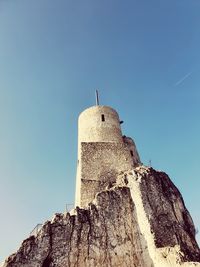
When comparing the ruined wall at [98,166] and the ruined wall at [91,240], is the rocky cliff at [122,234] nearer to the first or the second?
the ruined wall at [91,240]

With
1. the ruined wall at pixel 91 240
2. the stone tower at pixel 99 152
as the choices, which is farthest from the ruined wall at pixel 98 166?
the ruined wall at pixel 91 240

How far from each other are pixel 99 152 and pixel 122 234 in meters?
7.27

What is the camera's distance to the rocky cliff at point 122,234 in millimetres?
16609

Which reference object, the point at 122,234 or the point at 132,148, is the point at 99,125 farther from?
the point at 122,234

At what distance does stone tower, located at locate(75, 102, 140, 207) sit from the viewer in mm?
21969

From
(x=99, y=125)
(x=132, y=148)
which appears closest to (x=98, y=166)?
(x=99, y=125)

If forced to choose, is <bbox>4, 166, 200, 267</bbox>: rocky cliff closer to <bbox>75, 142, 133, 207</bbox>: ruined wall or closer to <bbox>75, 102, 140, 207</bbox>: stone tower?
<bbox>75, 142, 133, 207</bbox>: ruined wall

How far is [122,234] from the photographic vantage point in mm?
18578

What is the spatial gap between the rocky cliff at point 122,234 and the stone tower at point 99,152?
1.67 metres

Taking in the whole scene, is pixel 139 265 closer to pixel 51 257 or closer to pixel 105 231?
pixel 105 231

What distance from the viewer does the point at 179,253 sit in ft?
52.0

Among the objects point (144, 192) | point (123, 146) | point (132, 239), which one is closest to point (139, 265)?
point (132, 239)

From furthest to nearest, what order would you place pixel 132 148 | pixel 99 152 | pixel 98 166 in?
pixel 132 148 → pixel 99 152 → pixel 98 166

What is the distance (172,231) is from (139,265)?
2924 mm
